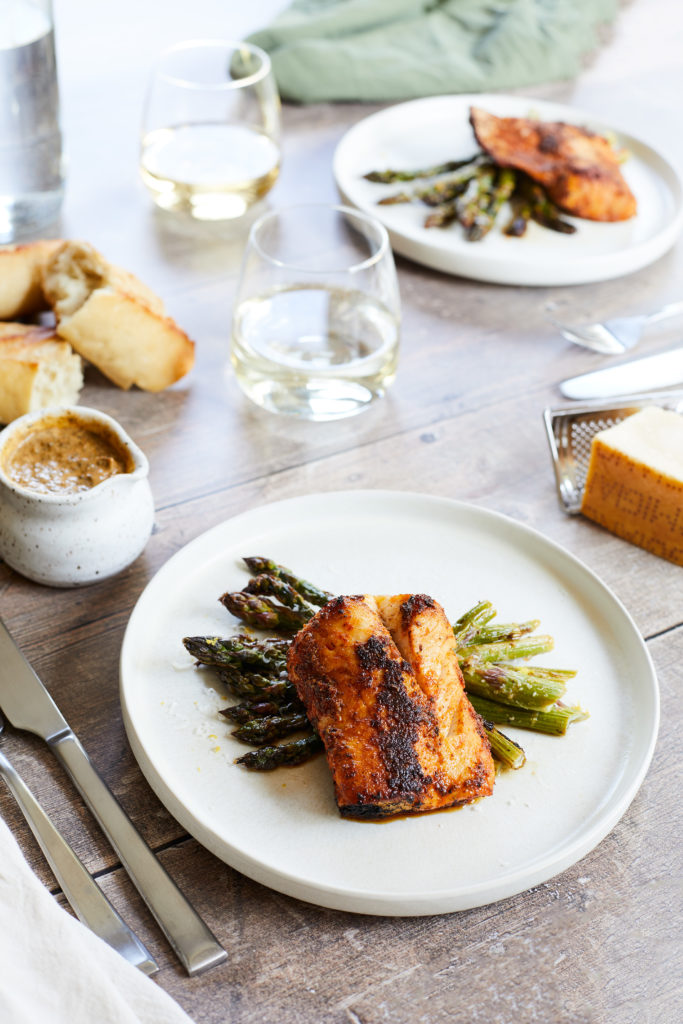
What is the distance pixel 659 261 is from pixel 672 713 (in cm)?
155

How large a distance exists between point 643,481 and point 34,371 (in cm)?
118

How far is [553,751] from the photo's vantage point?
4.75ft

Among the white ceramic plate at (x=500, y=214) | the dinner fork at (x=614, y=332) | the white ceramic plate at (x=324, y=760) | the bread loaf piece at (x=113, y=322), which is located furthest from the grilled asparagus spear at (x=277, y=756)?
the white ceramic plate at (x=500, y=214)

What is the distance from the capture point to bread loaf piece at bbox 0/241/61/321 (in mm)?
2170

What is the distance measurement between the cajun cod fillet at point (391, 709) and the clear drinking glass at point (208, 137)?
5.31ft

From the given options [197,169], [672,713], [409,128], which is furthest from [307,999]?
[409,128]

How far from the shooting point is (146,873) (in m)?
1.29

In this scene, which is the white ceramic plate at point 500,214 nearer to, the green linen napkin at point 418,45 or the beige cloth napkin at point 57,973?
the green linen napkin at point 418,45

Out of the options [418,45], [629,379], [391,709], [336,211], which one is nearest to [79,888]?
[391,709]

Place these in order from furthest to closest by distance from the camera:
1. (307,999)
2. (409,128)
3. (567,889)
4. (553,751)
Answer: (409,128)
(553,751)
(567,889)
(307,999)

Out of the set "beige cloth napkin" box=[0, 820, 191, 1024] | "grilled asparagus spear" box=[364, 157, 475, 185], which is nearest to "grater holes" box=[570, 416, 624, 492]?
"grilled asparagus spear" box=[364, 157, 475, 185]

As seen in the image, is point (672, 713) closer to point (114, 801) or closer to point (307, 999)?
point (307, 999)

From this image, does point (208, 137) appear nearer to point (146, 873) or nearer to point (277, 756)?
point (277, 756)

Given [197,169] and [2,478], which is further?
[197,169]
